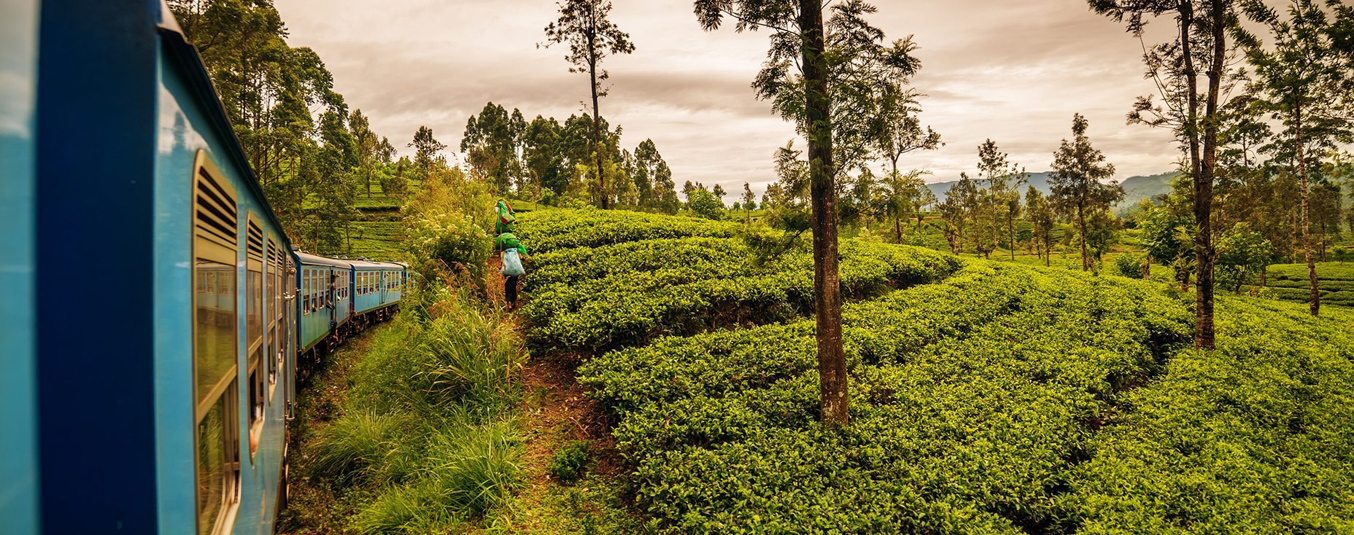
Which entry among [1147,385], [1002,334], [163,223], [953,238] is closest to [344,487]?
[163,223]

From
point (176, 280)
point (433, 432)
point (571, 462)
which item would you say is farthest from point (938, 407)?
point (176, 280)

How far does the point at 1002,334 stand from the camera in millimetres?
10766

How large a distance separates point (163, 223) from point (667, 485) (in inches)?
191

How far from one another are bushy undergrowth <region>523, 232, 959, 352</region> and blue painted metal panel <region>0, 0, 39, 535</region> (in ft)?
20.7

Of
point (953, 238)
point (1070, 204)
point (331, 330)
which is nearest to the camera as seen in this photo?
point (331, 330)

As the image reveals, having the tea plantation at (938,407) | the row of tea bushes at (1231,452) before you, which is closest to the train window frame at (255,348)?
the tea plantation at (938,407)

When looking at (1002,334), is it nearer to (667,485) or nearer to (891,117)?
(891,117)

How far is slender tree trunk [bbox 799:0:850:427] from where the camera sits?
586 centimetres

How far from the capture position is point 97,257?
1.26m

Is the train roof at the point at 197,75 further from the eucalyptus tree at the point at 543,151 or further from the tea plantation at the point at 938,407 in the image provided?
the eucalyptus tree at the point at 543,151

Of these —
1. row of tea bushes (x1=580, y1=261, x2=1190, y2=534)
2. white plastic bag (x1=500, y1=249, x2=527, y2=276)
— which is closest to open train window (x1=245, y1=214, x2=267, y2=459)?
row of tea bushes (x1=580, y1=261, x2=1190, y2=534)

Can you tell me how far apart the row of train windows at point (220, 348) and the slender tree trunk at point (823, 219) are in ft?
16.2

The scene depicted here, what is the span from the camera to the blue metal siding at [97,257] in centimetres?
117

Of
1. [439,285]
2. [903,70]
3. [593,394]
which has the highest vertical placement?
[903,70]
